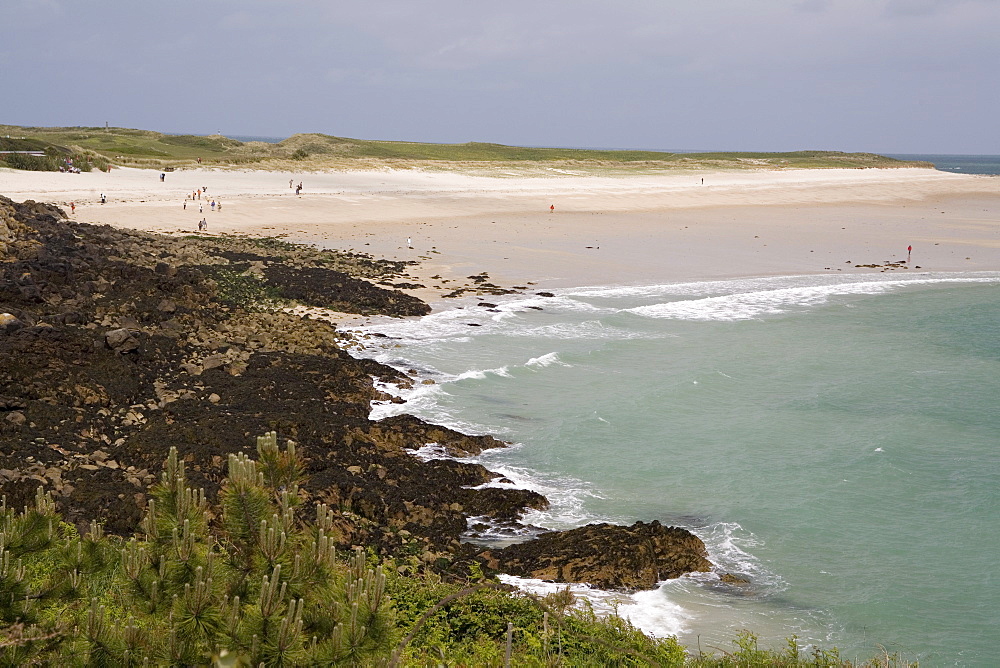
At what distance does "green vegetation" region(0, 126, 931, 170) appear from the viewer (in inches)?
2616

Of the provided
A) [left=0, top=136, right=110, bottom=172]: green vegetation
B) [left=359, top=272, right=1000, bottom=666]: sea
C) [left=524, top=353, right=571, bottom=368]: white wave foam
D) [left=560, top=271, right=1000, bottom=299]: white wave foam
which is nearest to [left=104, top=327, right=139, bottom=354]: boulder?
[left=359, top=272, right=1000, bottom=666]: sea

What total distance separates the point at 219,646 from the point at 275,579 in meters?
0.44

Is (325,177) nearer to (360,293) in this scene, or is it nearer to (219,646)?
(360,293)

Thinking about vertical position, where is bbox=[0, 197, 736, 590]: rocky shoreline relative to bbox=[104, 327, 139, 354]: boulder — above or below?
below

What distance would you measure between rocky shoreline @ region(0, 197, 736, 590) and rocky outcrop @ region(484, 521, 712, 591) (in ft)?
0.07

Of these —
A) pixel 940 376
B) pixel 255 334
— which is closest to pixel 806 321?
pixel 940 376

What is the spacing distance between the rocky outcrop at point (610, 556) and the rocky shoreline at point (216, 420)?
0.07ft

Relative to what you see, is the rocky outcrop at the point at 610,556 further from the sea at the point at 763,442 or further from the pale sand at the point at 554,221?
the pale sand at the point at 554,221

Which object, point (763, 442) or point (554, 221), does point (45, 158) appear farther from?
point (763, 442)

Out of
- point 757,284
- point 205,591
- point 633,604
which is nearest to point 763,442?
point 633,604

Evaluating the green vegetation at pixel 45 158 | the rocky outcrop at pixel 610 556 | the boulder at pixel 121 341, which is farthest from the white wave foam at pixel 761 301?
the green vegetation at pixel 45 158

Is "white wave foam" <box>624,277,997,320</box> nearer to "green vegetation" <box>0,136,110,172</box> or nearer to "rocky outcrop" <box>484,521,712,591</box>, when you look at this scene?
"rocky outcrop" <box>484,521,712,591</box>

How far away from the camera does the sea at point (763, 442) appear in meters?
10.8

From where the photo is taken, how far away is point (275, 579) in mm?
4738
